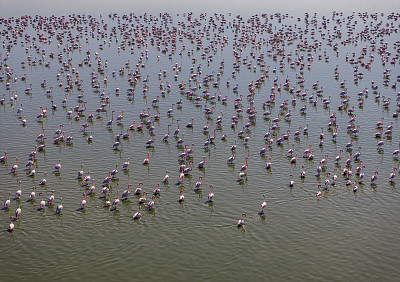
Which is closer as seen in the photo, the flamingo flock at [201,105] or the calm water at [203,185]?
the calm water at [203,185]

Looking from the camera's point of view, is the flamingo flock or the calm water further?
the flamingo flock

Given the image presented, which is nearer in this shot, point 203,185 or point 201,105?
point 203,185

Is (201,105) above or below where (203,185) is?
above

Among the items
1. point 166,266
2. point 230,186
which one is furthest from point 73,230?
point 230,186

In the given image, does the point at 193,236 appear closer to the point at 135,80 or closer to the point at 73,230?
the point at 73,230
